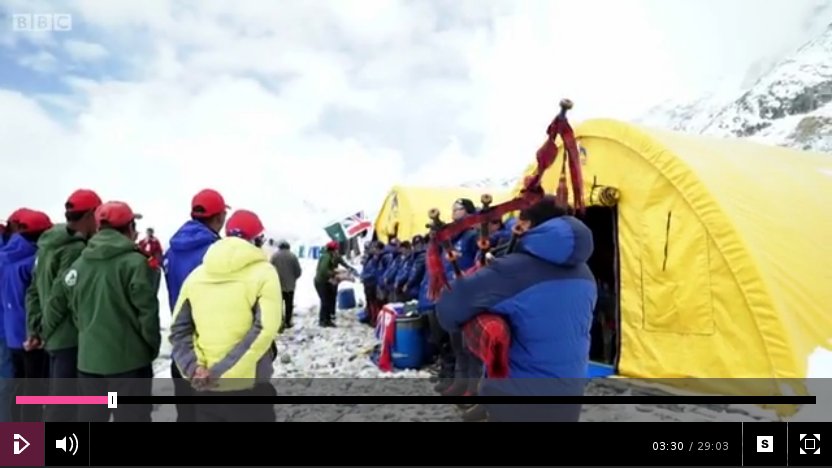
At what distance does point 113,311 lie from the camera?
10.3 ft

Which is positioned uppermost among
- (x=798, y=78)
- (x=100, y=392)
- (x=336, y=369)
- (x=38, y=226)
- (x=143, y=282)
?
(x=798, y=78)

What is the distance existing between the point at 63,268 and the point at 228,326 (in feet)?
5.24

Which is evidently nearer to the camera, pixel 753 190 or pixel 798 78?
pixel 753 190

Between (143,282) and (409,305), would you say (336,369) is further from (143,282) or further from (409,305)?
(143,282)

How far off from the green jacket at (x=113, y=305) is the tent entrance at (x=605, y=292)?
166 inches

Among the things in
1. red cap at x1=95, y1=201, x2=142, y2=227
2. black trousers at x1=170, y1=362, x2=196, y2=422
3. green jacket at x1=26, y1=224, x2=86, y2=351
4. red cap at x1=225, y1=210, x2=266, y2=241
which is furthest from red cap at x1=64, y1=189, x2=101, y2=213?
black trousers at x1=170, y1=362, x2=196, y2=422

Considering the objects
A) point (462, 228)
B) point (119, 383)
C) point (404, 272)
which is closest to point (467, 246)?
point (462, 228)

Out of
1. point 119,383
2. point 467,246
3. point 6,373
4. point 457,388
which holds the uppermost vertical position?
point 467,246

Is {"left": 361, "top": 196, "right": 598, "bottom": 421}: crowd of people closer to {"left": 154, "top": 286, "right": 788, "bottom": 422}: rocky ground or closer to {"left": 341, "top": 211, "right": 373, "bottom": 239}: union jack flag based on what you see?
{"left": 154, "top": 286, "right": 788, "bottom": 422}: rocky ground

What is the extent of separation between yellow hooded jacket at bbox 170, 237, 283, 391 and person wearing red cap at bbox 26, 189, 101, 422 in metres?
1.16

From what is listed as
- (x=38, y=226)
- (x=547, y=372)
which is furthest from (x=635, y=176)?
(x=38, y=226)

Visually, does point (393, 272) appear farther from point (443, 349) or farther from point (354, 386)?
point (354, 386)

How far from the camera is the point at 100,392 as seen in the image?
312 centimetres

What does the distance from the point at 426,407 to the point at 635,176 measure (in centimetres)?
321
